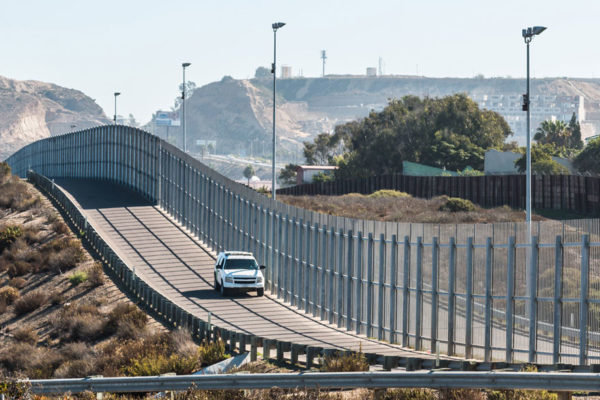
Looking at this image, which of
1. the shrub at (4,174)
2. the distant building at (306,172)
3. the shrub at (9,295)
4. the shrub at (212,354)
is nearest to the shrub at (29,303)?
the shrub at (9,295)

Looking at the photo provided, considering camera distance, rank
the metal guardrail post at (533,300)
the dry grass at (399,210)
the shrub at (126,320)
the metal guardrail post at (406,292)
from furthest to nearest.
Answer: the dry grass at (399,210), the shrub at (126,320), the metal guardrail post at (406,292), the metal guardrail post at (533,300)

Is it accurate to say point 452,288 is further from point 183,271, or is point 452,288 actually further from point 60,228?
point 60,228

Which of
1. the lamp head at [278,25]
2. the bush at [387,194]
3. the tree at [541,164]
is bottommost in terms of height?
the bush at [387,194]

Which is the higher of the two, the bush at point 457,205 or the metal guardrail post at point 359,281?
the bush at point 457,205

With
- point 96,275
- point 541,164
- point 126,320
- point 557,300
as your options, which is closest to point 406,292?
point 557,300

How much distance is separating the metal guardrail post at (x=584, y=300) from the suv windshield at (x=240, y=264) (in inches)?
806

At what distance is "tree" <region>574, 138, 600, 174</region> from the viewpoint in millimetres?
95125

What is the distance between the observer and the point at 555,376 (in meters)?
17.4

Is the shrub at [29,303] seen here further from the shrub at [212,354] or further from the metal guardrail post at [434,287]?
the metal guardrail post at [434,287]

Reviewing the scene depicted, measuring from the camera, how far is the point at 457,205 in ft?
226

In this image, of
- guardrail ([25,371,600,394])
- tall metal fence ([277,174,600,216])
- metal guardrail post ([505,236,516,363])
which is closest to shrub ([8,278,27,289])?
Answer: metal guardrail post ([505,236,516,363])

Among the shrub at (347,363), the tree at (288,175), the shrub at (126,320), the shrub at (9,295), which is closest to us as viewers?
the shrub at (347,363)

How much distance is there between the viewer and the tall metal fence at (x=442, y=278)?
1000 inches

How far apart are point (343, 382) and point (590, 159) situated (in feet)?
266
